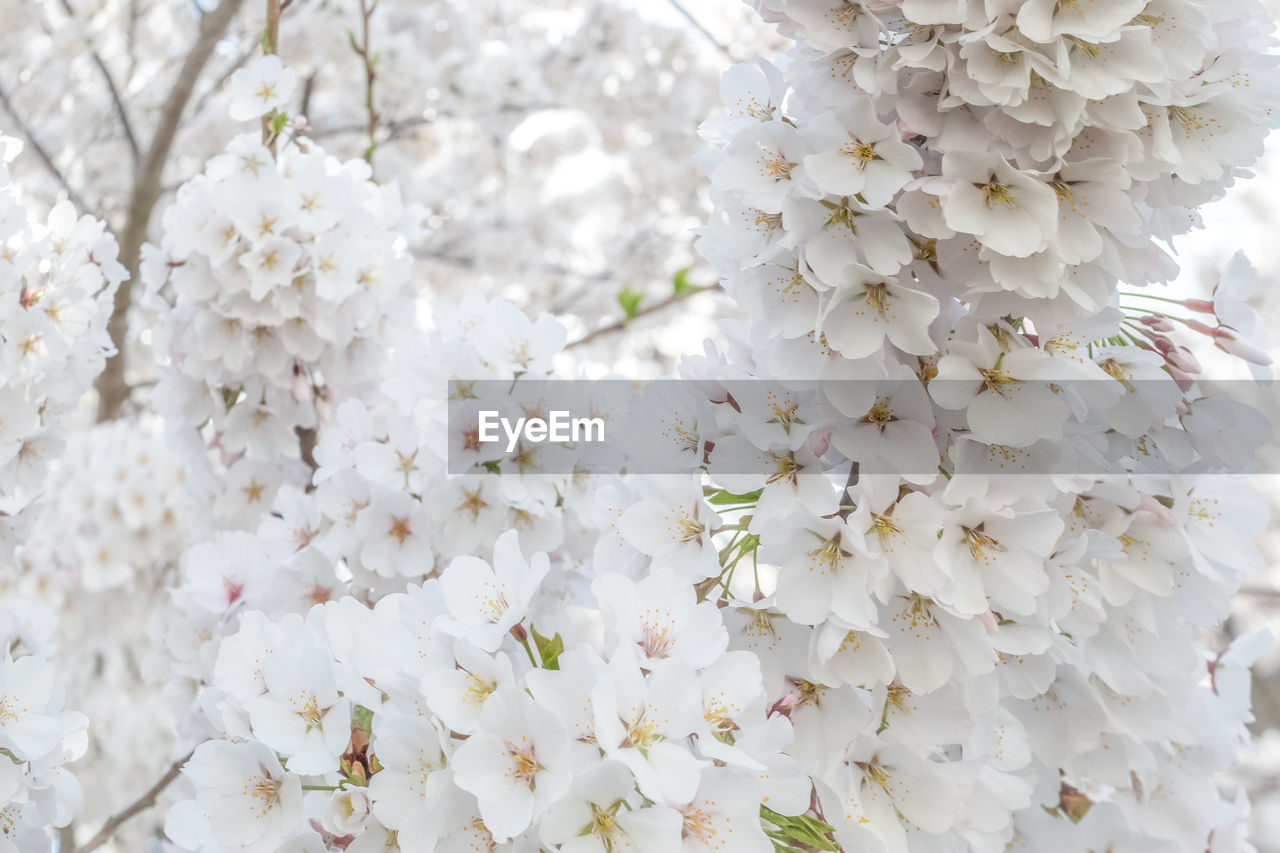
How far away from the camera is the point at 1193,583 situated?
93 centimetres

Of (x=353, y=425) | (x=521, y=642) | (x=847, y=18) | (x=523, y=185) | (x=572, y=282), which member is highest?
(x=847, y=18)

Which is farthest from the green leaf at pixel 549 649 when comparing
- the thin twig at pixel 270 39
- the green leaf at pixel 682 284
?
the green leaf at pixel 682 284

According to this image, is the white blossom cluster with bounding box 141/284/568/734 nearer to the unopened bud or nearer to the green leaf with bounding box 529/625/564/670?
the green leaf with bounding box 529/625/564/670

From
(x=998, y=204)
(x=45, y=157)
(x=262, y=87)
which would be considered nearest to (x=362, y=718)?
(x=998, y=204)

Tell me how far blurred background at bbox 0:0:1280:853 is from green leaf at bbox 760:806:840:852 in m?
1.49

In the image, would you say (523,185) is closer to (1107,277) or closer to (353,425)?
(353,425)

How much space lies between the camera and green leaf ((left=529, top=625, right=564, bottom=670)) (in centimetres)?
75

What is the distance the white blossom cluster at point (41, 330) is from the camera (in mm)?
985

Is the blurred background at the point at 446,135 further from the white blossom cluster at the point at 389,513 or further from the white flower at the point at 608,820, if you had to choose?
the white flower at the point at 608,820

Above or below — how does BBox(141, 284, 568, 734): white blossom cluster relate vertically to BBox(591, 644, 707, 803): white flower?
below

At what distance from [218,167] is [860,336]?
3.08ft

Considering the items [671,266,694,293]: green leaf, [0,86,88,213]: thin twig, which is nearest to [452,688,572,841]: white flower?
[671,266,694,293]: green leaf

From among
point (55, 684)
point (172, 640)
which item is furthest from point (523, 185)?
point (55, 684)

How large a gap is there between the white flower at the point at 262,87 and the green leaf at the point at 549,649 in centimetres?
94
